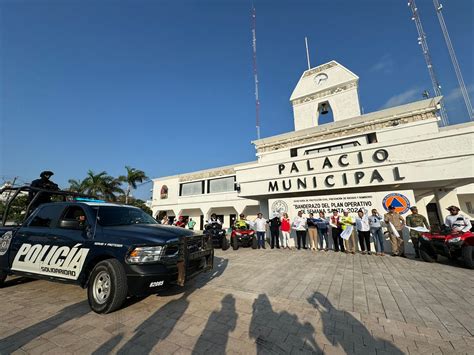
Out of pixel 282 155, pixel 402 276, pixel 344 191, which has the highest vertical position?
pixel 282 155

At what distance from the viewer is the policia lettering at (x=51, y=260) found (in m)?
3.34

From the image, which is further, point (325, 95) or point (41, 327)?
point (325, 95)

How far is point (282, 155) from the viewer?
1641 centimetres

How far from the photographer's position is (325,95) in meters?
17.9

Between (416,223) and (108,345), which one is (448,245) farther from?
(108,345)

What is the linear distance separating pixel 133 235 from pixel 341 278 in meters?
4.83

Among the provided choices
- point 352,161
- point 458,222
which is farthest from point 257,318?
point 352,161

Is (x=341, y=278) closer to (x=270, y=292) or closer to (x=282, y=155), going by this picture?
(x=270, y=292)

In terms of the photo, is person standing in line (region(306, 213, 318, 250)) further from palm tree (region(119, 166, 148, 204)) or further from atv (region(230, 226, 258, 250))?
palm tree (region(119, 166, 148, 204))

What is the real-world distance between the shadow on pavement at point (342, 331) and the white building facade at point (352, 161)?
768 cm

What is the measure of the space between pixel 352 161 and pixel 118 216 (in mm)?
10697

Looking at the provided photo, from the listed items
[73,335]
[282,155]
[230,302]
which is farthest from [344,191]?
[73,335]

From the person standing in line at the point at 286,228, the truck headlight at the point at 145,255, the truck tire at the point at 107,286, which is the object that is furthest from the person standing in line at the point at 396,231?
the truck tire at the point at 107,286

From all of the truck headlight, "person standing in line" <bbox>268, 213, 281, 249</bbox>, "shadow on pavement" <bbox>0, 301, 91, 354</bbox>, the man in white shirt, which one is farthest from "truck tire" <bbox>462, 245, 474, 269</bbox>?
"shadow on pavement" <bbox>0, 301, 91, 354</bbox>
